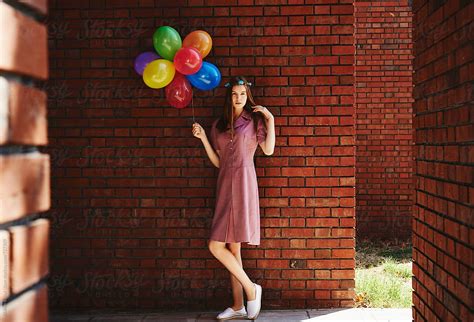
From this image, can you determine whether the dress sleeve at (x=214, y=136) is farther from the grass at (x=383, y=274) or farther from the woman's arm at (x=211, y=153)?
the grass at (x=383, y=274)

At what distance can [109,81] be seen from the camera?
454 centimetres

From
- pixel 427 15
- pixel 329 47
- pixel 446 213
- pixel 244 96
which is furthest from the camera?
pixel 329 47

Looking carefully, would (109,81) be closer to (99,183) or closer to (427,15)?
(99,183)

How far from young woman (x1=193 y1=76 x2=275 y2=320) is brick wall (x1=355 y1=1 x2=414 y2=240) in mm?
3386

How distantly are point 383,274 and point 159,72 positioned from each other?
3.51m

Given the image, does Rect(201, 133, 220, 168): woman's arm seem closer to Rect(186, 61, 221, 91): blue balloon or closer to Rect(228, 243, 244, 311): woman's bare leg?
Rect(186, 61, 221, 91): blue balloon

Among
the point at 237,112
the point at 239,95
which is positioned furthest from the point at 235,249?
the point at 239,95

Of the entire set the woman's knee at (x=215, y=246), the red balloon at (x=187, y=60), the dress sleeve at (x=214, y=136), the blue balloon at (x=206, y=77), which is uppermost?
the red balloon at (x=187, y=60)

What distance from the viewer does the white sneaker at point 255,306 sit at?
13.6 feet

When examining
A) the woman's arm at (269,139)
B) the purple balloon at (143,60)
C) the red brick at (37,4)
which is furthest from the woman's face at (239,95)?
the red brick at (37,4)

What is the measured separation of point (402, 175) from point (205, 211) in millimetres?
3744

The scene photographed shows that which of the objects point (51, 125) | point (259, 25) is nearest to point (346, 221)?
point (259, 25)

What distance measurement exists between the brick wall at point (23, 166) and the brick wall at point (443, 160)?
1793 mm

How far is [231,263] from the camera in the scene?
13.3 feet
